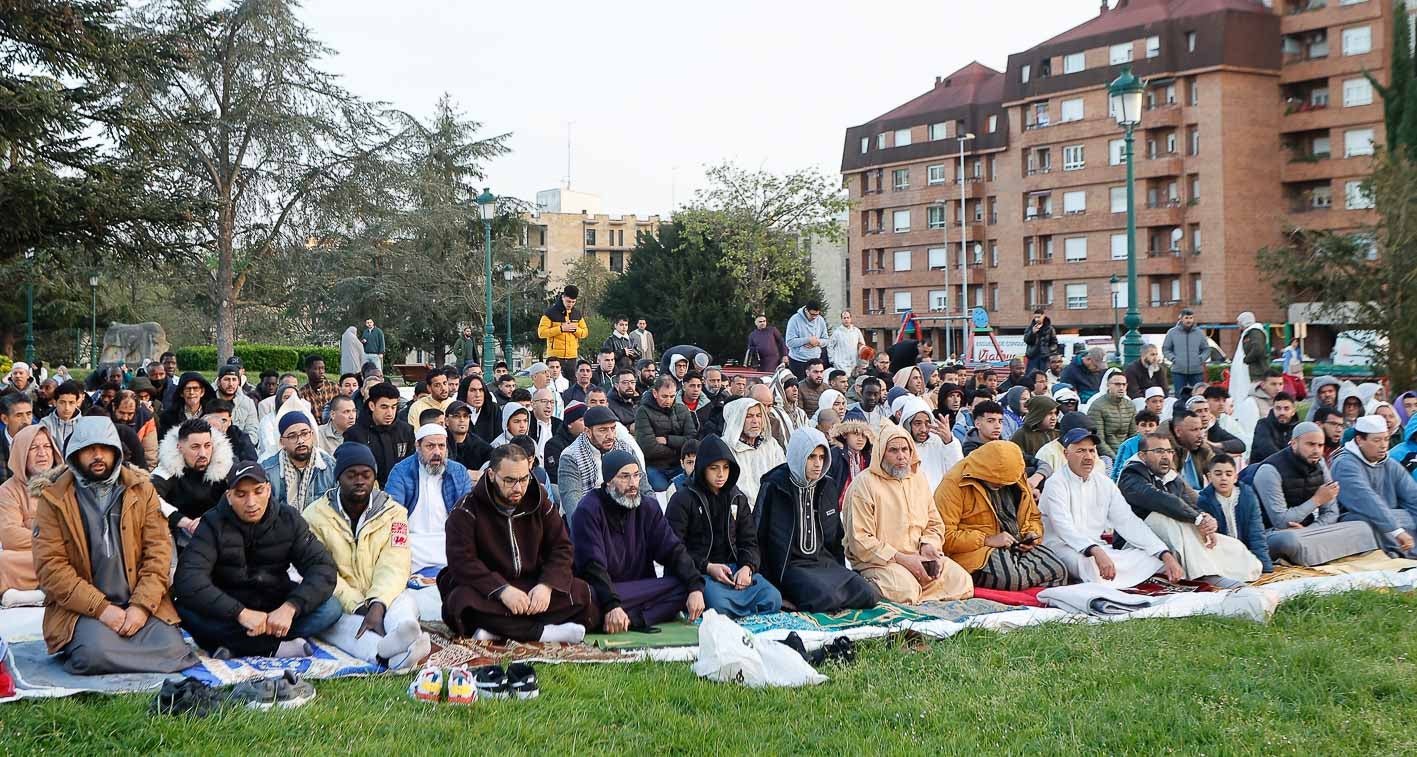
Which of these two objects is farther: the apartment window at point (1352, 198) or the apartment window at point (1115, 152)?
the apartment window at point (1115, 152)

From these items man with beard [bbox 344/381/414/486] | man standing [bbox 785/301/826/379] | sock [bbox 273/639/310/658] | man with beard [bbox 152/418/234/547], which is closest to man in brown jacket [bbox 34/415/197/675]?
sock [bbox 273/639/310/658]

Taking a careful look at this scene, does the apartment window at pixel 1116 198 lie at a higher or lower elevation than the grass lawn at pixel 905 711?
higher

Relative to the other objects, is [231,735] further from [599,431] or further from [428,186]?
[428,186]

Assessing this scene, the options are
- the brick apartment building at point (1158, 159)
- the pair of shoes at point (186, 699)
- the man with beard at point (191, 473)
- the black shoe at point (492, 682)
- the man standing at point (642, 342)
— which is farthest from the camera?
the brick apartment building at point (1158, 159)

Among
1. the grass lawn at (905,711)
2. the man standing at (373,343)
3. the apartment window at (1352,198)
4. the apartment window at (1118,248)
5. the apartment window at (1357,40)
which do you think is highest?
the apartment window at (1357,40)

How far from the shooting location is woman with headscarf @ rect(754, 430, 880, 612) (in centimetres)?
820

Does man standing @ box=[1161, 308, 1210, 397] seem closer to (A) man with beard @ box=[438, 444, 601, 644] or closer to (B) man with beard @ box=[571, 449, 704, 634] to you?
(B) man with beard @ box=[571, 449, 704, 634]

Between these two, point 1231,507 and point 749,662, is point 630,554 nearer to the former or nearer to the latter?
point 749,662

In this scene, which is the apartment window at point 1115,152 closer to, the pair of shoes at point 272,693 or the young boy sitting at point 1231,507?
the young boy sitting at point 1231,507

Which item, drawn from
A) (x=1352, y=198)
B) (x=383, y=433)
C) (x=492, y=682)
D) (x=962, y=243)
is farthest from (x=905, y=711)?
(x=962, y=243)

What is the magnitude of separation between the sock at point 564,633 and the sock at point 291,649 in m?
1.35

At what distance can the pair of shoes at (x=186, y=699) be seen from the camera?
5.54m

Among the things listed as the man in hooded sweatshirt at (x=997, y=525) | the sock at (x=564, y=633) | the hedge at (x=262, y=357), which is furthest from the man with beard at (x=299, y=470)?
the hedge at (x=262, y=357)

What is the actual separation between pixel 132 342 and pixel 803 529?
37.8m
